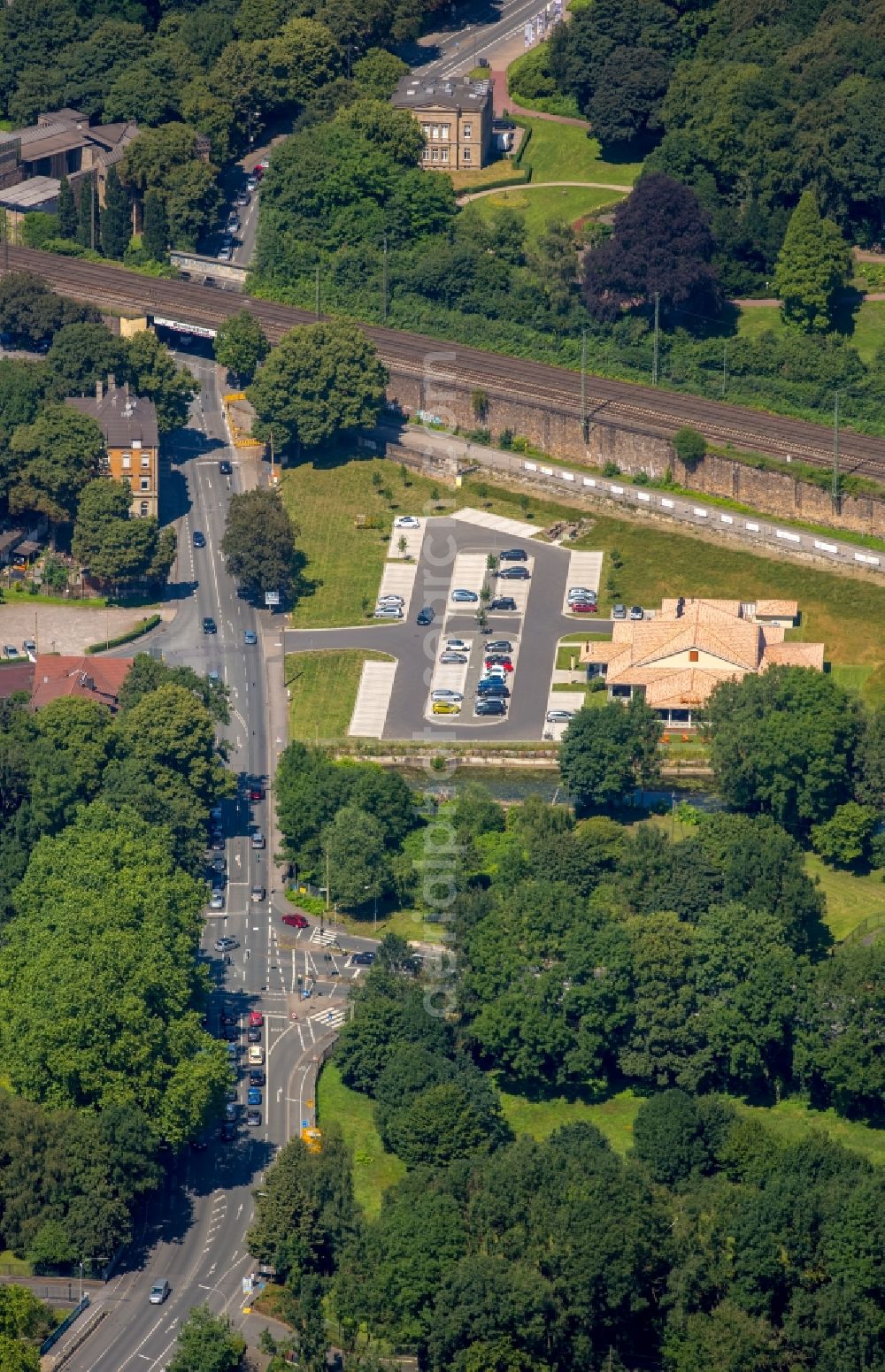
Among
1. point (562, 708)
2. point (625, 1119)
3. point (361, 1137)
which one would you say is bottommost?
point (625, 1119)

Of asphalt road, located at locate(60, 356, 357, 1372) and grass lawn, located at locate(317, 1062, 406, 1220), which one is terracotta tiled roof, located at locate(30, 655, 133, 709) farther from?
grass lawn, located at locate(317, 1062, 406, 1220)

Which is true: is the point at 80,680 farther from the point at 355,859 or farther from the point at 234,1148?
the point at 234,1148

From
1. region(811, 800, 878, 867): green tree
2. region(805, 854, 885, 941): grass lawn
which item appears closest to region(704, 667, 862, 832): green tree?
region(811, 800, 878, 867): green tree

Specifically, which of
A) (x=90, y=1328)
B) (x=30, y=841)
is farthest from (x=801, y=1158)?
(x=30, y=841)

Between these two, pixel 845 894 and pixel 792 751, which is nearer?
pixel 845 894

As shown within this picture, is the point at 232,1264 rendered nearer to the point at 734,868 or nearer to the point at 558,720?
the point at 734,868

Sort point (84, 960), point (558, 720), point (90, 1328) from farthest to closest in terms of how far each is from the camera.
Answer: point (558, 720) → point (84, 960) → point (90, 1328)

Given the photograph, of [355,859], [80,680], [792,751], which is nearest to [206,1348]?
[355,859]
